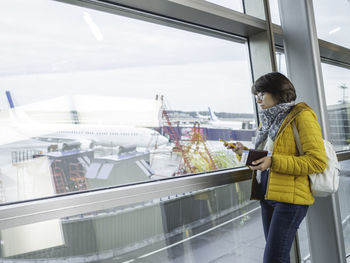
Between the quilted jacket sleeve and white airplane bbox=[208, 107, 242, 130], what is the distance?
2.66ft

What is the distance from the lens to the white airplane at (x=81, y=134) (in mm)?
1435

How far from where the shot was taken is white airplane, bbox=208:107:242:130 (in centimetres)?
220

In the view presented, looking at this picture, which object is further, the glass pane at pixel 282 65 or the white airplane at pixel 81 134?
the glass pane at pixel 282 65

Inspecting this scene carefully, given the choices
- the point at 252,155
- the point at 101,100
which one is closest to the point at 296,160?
the point at 252,155

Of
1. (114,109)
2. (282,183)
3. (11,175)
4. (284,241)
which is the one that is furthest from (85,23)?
(284,241)

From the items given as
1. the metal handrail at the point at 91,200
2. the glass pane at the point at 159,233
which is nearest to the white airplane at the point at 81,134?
the metal handrail at the point at 91,200

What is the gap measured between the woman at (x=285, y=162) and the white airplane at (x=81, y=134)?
705mm

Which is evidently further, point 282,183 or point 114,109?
point 114,109

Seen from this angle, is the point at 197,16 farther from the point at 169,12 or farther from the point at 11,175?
the point at 11,175

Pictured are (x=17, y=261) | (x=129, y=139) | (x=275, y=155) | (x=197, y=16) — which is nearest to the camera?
(x=17, y=261)

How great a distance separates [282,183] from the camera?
1466mm

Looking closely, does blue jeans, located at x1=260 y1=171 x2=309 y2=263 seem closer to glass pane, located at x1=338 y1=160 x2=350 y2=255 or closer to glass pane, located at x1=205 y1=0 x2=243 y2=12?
glass pane, located at x1=205 y1=0 x2=243 y2=12

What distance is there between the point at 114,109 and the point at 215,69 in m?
0.90

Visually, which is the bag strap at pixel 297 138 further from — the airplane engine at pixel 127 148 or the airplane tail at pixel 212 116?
the airplane engine at pixel 127 148
